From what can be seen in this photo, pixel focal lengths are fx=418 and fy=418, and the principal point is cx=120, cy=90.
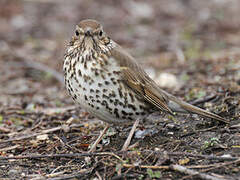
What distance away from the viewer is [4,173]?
4.20 meters

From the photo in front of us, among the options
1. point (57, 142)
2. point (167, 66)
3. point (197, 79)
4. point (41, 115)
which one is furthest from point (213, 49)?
point (57, 142)

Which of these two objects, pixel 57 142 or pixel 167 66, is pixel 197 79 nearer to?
pixel 167 66

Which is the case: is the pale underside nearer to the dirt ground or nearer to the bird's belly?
the bird's belly

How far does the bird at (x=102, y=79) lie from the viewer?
4.29m

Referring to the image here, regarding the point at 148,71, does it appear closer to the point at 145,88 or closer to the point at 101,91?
the point at 145,88

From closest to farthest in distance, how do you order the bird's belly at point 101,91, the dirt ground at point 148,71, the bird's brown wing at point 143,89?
the dirt ground at point 148,71 < the bird's belly at point 101,91 < the bird's brown wing at point 143,89

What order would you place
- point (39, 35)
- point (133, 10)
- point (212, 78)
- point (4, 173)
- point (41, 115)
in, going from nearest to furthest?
point (4, 173)
point (41, 115)
point (212, 78)
point (39, 35)
point (133, 10)

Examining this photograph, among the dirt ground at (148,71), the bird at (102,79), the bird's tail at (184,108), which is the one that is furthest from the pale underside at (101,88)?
the bird's tail at (184,108)

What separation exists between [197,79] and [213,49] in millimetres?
2313

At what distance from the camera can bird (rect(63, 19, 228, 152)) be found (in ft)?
14.1

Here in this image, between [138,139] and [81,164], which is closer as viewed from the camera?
[81,164]

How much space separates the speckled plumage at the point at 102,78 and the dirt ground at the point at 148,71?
1.30 ft

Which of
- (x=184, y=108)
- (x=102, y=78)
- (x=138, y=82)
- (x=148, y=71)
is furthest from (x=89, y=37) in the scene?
(x=148, y=71)

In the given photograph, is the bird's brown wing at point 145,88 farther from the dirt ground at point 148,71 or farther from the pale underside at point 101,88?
the dirt ground at point 148,71
